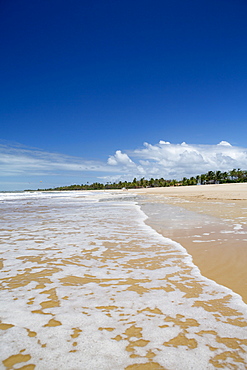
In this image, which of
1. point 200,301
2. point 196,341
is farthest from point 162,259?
point 196,341

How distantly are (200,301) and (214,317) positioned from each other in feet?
1.34

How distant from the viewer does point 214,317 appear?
290 centimetres

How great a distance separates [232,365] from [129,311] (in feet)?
4.37

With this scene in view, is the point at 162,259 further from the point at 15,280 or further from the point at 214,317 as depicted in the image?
the point at 15,280

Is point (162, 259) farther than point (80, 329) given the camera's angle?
Yes

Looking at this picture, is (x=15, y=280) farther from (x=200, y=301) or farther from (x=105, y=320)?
(x=200, y=301)

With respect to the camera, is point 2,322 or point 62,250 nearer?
point 2,322

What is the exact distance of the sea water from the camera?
7.40 feet

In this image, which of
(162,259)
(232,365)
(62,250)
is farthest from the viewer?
(62,250)

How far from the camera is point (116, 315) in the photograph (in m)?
3.00

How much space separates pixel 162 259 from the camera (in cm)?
527

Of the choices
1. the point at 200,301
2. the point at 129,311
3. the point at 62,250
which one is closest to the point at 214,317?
the point at 200,301

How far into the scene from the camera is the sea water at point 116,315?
226 cm

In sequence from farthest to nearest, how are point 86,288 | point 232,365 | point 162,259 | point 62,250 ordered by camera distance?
point 62,250 → point 162,259 → point 86,288 → point 232,365
